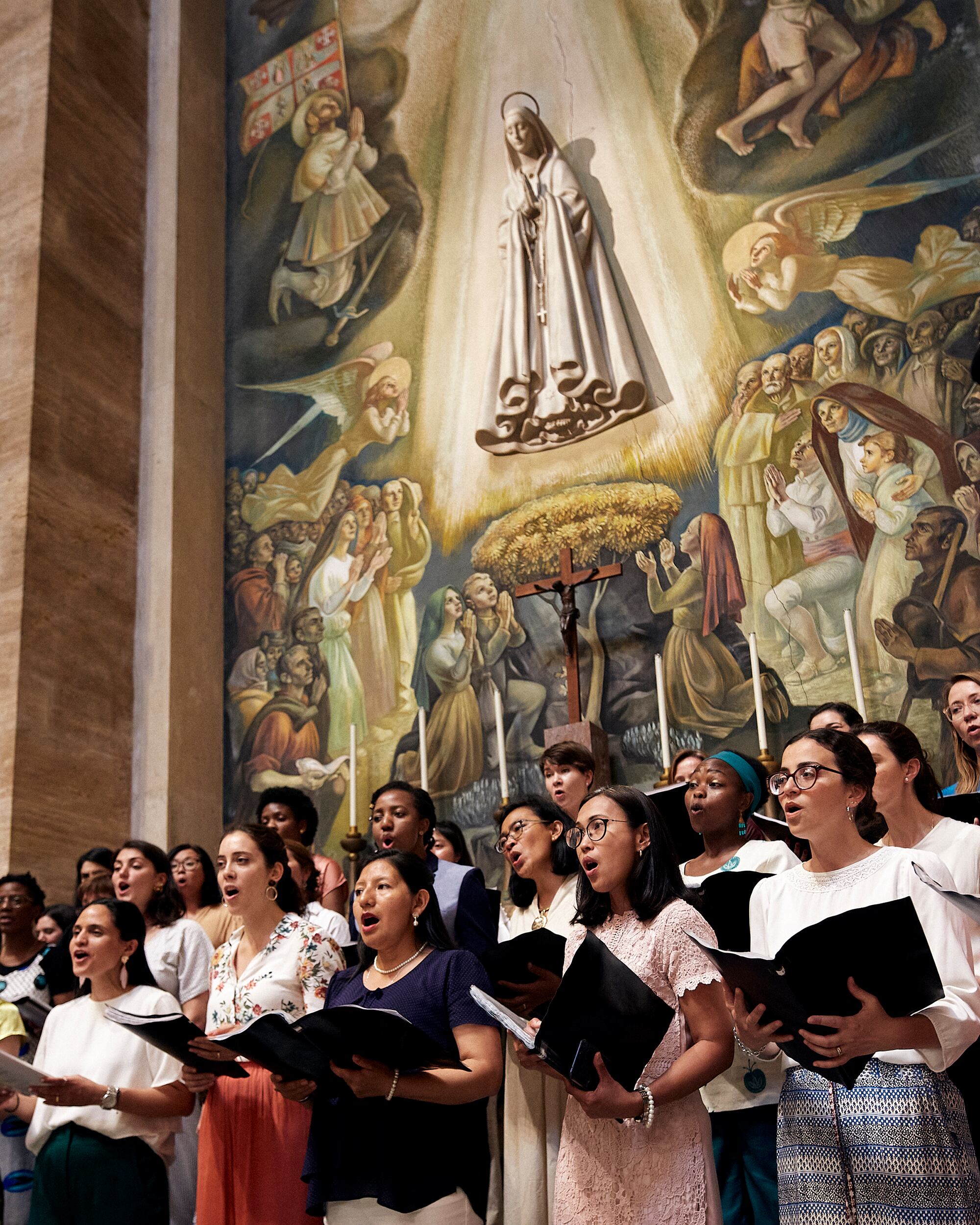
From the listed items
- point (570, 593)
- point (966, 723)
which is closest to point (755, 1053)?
point (966, 723)

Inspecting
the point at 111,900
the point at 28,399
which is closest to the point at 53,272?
the point at 28,399

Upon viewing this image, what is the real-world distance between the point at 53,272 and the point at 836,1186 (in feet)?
28.1

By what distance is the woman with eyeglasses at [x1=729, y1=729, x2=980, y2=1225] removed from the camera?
2.79m

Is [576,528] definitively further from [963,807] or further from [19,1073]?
[19,1073]

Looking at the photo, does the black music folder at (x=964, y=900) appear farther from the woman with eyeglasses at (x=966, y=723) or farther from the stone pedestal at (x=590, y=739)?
the stone pedestal at (x=590, y=739)

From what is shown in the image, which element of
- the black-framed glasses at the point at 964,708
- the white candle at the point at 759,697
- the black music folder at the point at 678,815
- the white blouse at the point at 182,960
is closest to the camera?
the black music folder at the point at 678,815

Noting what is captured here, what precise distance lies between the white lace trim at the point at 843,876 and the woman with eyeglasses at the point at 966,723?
5.14 feet

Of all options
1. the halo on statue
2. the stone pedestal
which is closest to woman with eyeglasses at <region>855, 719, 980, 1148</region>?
the stone pedestal

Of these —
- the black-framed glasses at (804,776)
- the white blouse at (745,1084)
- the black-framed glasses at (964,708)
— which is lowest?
the white blouse at (745,1084)

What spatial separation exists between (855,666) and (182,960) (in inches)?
139

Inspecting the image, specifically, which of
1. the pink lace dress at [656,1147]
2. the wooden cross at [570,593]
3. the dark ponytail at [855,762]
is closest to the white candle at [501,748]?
the wooden cross at [570,593]

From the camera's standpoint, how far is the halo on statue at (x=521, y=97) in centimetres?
936

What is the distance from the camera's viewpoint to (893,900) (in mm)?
2830

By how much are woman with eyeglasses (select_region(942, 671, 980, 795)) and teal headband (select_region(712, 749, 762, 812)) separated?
66cm
